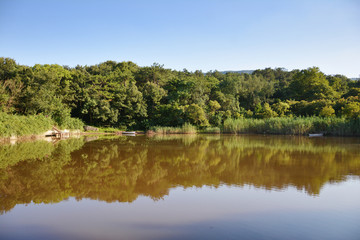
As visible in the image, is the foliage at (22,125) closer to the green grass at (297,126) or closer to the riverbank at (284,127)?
the riverbank at (284,127)

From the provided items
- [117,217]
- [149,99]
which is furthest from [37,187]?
[149,99]

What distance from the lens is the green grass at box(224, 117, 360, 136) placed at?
22.0m

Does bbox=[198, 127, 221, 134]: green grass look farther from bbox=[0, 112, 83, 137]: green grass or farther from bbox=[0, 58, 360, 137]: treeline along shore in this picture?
bbox=[0, 112, 83, 137]: green grass

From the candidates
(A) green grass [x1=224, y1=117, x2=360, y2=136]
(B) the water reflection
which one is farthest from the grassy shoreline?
(B) the water reflection

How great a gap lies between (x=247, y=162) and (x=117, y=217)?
630 centimetres

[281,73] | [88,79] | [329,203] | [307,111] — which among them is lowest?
[329,203]

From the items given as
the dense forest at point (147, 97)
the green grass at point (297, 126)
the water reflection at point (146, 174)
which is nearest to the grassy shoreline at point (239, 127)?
the green grass at point (297, 126)

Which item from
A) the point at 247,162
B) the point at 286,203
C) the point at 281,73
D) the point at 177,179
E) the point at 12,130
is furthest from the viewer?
the point at 281,73

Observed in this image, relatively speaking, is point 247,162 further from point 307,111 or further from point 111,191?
point 307,111

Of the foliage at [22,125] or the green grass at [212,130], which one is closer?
the foliage at [22,125]

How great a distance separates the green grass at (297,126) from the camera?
22.0 m

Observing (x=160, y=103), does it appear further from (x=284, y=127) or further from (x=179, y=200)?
(x=179, y=200)

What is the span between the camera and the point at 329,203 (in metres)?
5.29

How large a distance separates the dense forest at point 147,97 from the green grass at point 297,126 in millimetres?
1044
